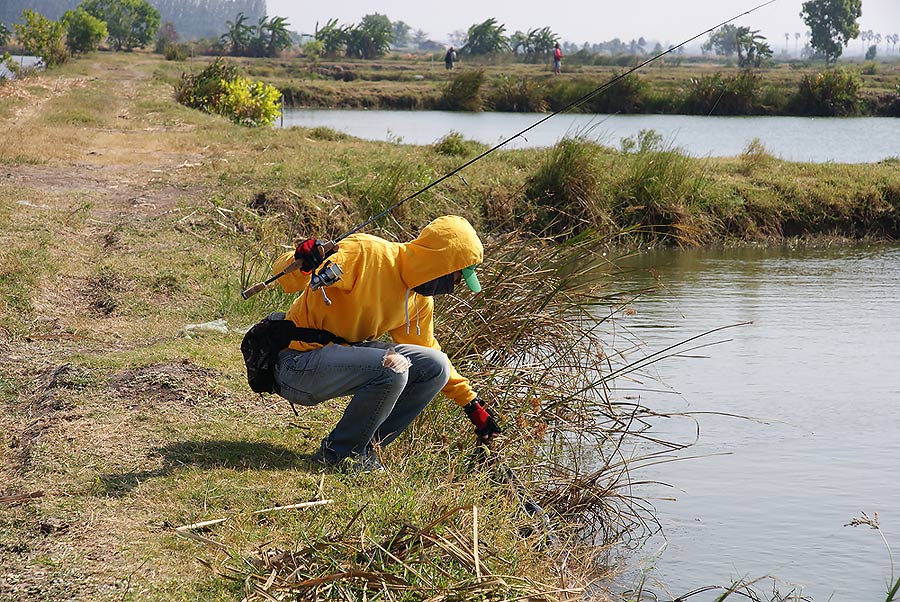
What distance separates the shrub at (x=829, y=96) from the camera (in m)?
29.3

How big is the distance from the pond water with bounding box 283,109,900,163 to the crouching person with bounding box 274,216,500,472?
13821 mm

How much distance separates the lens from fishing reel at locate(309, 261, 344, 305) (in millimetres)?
4078

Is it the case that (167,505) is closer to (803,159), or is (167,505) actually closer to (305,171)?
(305,171)

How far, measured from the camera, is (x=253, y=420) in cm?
511

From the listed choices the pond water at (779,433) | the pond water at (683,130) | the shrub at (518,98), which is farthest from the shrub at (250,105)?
the shrub at (518,98)

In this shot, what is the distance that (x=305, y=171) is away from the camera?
468 inches

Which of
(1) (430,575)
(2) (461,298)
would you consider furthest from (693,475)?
(1) (430,575)

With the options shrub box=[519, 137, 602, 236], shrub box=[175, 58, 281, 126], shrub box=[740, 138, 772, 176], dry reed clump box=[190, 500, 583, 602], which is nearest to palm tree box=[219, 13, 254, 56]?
shrub box=[175, 58, 281, 126]

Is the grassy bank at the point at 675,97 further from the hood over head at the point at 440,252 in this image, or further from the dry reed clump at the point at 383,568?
the dry reed clump at the point at 383,568

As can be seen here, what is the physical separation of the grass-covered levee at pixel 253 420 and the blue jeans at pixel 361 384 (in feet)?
0.63

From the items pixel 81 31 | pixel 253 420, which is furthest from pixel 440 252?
pixel 81 31

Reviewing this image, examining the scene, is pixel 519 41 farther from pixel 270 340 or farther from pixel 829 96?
pixel 270 340

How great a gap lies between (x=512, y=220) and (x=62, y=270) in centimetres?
563

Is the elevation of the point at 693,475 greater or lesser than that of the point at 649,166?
lesser
